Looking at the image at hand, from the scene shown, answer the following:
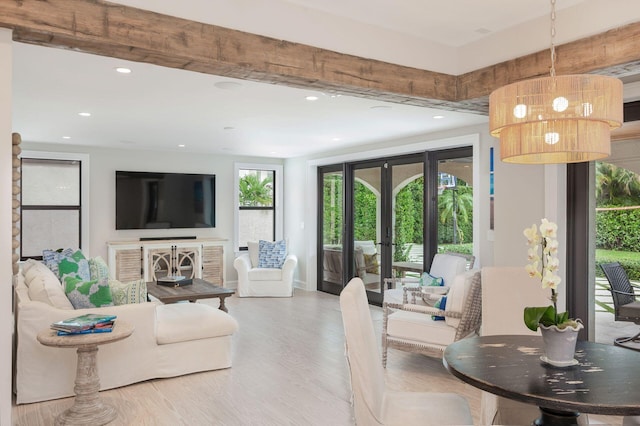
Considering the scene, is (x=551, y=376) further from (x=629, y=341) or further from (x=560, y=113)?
(x=629, y=341)

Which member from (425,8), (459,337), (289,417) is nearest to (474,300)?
(459,337)

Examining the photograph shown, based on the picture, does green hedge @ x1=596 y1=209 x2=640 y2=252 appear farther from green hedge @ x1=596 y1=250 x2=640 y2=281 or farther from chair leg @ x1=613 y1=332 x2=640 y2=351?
chair leg @ x1=613 y1=332 x2=640 y2=351

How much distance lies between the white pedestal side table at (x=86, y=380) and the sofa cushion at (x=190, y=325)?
0.70m

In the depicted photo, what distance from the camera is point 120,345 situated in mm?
3873

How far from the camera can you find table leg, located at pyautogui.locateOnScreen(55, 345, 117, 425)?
3234mm

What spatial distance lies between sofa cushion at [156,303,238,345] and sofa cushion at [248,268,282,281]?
3.28m

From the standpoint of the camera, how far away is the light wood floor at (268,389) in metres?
3.32

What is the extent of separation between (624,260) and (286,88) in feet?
9.98

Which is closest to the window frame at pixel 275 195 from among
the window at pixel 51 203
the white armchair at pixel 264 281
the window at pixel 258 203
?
the window at pixel 258 203

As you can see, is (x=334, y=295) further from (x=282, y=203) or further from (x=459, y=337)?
(x=459, y=337)

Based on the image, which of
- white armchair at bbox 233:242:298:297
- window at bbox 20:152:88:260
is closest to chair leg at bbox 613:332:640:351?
white armchair at bbox 233:242:298:297

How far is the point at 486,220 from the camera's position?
17.9 ft

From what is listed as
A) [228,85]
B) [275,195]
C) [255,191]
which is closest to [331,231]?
[275,195]

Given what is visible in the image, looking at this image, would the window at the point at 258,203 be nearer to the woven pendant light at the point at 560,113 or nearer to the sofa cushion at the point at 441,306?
the sofa cushion at the point at 441,306
